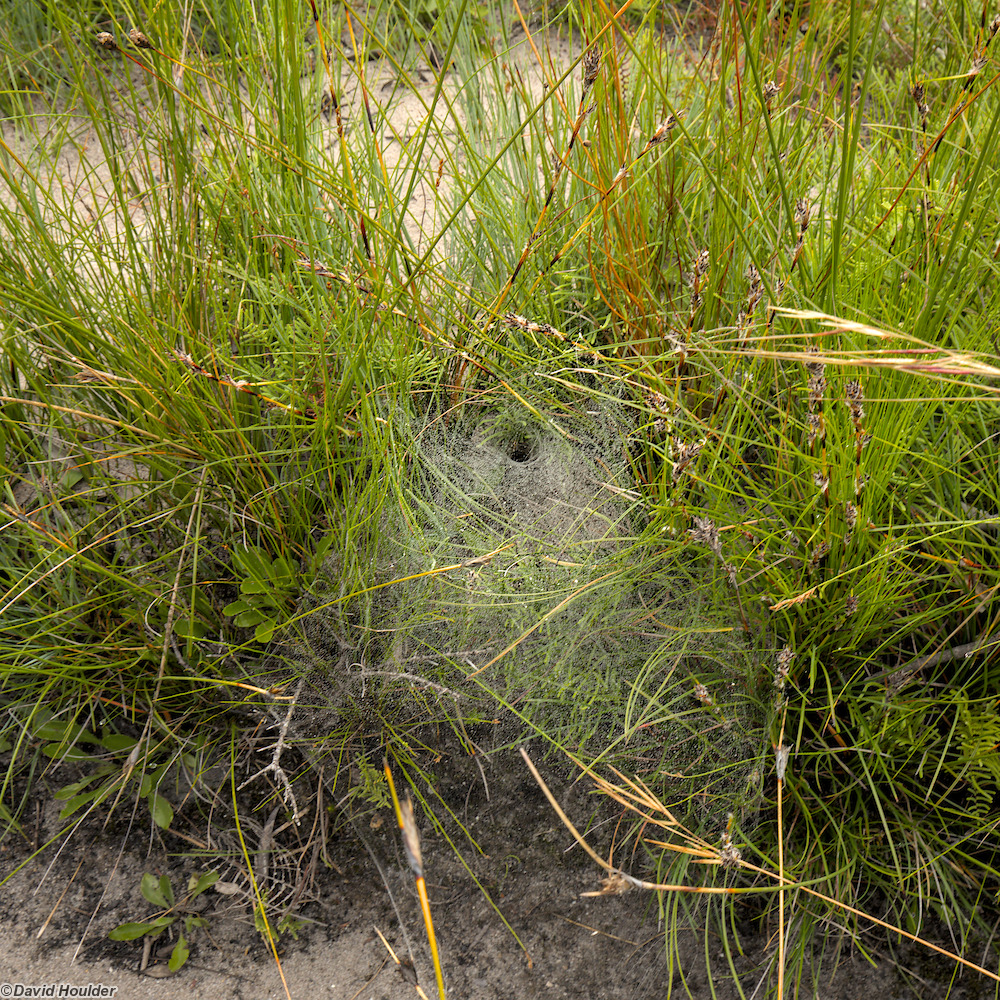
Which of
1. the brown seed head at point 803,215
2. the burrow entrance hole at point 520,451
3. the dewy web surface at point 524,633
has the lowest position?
the dewy web surface at point 524,633

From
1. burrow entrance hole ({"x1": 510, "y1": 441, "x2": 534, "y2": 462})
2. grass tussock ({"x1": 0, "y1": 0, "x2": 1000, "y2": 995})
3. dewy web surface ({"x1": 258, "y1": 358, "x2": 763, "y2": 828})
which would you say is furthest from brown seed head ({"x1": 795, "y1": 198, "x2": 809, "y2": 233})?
burrow entrance hole ({"x1": 510, "y1": 441, "x2": 534, "y2": 462})

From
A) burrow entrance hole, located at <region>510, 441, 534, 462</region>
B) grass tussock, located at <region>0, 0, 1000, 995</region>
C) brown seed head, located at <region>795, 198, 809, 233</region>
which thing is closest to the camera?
brown seed head, located at <region>795, 198, 809, 233</region>

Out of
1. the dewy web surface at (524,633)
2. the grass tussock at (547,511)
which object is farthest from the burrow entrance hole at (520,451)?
the dewy web surface at (524,633)

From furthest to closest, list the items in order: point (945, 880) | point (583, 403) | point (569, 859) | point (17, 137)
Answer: point (17, 137)
point (583, 403)
point (569, 859)
point (945, 880)

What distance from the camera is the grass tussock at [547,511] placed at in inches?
47.6

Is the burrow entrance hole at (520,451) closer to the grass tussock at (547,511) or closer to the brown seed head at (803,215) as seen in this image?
the grass tussock at (547,511)

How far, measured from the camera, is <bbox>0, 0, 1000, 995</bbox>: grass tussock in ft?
3.97

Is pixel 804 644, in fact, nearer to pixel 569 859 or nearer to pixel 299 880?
pixel 569 859

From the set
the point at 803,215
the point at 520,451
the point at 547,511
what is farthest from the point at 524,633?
the point at 803,215

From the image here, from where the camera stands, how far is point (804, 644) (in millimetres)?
1229

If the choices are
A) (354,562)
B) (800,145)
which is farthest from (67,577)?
(800,145)

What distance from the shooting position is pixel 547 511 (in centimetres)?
142

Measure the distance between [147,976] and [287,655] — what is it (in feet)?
1.88

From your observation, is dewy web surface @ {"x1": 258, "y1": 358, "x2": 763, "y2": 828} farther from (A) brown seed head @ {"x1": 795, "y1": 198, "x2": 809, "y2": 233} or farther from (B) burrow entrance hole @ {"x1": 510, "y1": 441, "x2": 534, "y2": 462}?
(A) brown seed head @ {"x1": 795, "y1": 198, "x2": 809, "y2": 233}
